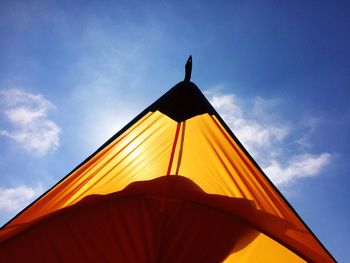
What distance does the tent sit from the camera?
83.7 inches

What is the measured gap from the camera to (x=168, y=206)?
9.74 ft

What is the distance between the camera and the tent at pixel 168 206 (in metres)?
2.12

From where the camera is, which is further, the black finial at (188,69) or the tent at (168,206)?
the tent at (168,206)

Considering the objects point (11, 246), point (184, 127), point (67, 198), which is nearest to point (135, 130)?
point (184, 127)

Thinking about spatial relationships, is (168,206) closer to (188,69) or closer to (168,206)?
(168,206)

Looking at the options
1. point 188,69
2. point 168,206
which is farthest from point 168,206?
point 188,69

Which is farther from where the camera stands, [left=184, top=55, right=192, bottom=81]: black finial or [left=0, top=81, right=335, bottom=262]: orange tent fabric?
[left=0, top=81, right=335, bottom=262]: orange tent fabric

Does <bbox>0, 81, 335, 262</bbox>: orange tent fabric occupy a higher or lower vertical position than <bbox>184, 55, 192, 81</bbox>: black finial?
lower

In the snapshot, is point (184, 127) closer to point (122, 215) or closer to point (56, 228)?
point (122, 215)

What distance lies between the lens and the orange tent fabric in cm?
213

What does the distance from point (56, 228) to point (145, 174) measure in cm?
99

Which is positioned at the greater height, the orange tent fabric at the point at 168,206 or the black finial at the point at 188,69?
the black finial at the point at 188,69

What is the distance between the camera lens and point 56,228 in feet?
8.52

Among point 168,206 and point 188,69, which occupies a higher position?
point 188,69
